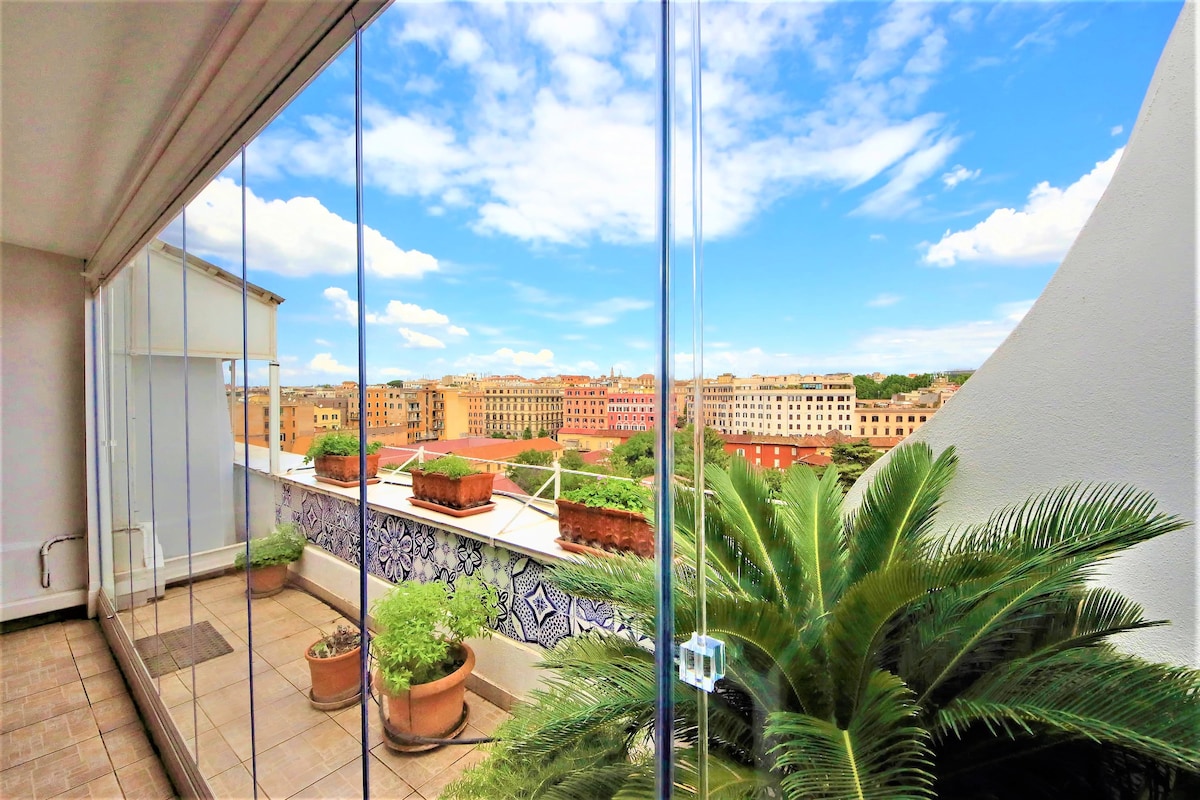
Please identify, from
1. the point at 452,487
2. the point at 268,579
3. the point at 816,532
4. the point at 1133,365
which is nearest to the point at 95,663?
the point at 268,579

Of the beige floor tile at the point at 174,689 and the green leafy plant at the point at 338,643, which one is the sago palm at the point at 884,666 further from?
the beige floor tile at the point at 174,689

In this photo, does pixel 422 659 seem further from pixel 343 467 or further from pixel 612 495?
pixel 612 495

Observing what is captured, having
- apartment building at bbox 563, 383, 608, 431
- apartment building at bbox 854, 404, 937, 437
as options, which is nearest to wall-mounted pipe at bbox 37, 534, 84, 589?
apartment building at bbox 563, 383, 608, 431

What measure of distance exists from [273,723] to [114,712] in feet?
5.56

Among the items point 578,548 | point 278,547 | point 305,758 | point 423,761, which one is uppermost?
point 578,548

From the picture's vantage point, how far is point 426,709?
1.08 metres

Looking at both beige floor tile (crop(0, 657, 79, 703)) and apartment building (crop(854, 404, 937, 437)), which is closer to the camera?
apartment building (crop(854, 404, 937, 437))

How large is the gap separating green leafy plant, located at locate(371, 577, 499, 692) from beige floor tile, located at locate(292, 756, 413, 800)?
0.58 ft

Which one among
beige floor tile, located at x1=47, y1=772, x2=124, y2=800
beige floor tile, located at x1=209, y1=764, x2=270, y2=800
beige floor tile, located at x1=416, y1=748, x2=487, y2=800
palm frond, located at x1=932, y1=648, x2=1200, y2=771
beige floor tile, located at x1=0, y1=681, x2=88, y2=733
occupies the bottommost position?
beige floor tile, located at x1=47, y1=772, x2=124, y2=800

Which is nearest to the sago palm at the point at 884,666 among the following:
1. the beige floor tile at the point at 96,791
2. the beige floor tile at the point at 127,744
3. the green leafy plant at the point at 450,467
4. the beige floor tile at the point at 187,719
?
the green leafy plant at the point at 450,467

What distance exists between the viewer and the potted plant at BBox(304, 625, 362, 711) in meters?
1.14

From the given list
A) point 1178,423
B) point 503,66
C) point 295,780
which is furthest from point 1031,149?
point 295,780

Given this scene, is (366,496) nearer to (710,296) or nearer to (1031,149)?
(710,296)

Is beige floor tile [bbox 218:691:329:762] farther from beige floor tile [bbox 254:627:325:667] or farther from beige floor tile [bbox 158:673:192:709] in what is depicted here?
beige floor tile [bbox 158:673:192:709]
